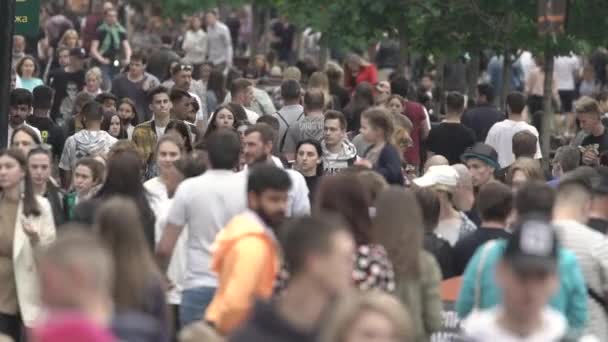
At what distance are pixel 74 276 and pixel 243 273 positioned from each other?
9.58 ft

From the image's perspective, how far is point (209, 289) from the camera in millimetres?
11367

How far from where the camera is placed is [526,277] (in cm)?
784

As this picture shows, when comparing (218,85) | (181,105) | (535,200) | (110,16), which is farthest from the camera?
(110,16)

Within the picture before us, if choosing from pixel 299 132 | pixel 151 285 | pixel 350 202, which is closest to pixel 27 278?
pixel 350 202

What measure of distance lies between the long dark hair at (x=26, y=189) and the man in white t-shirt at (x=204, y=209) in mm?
1028

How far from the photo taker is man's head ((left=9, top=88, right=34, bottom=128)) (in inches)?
738

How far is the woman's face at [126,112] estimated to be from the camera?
20.1 m

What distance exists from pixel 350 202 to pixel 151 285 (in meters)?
1.70

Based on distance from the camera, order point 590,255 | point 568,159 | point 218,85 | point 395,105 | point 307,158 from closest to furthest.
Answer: point 590,255 < point 307,158 < point 568,159 < point 395,105 < point 218,85

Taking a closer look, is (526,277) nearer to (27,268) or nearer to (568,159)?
(27,268)

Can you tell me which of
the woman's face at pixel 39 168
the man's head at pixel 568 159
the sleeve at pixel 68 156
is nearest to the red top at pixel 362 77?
the sleeve at pixel 68 156

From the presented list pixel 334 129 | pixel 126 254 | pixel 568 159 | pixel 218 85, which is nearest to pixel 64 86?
pixel 218 85

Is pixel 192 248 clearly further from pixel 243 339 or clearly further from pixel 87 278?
pixel 87 278

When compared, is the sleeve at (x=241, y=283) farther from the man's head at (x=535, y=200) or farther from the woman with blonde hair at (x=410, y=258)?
the man's head at (x=535, y=200)
